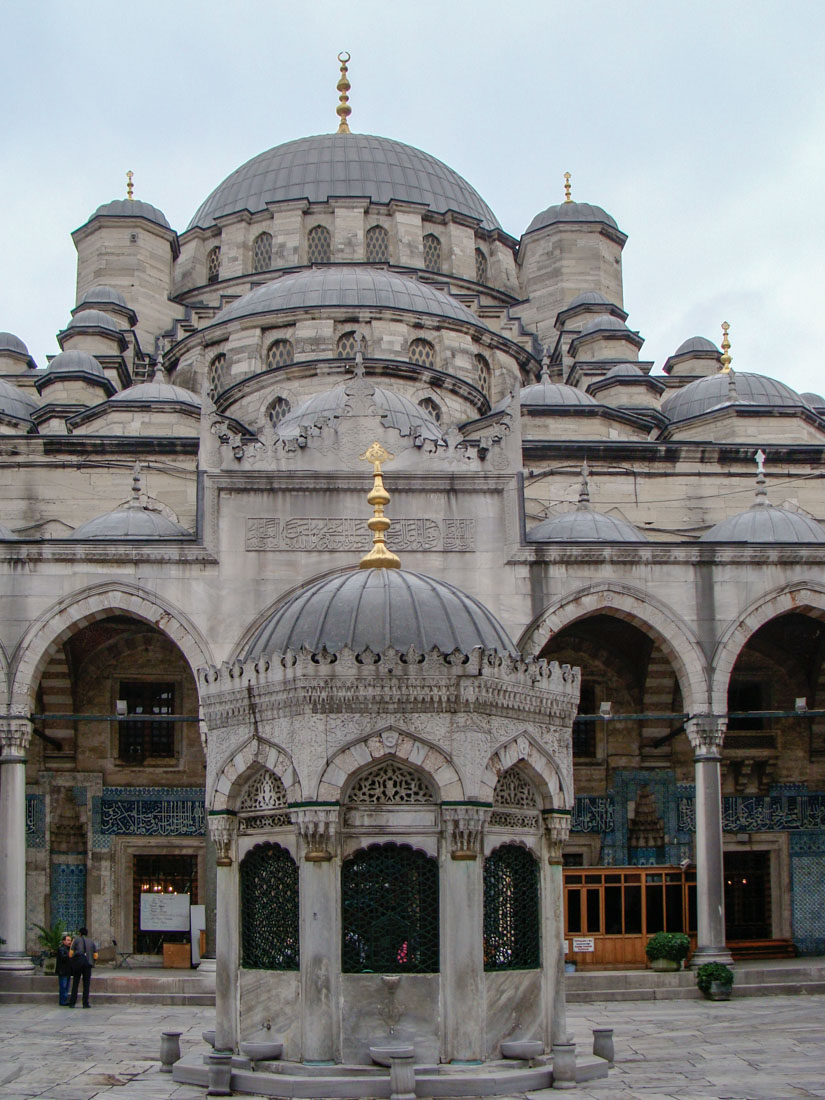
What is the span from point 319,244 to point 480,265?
4157 mm

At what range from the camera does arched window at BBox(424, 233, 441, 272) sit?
33812 millimetres

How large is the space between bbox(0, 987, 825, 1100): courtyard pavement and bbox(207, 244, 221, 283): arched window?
2118 cm

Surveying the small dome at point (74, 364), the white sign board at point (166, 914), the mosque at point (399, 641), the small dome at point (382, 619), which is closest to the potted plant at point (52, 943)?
the mosque at point (399, 641)

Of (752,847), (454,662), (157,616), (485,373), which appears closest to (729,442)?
(485,373)

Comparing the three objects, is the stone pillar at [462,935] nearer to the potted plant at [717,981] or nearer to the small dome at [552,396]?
the potted plant at [717,981]

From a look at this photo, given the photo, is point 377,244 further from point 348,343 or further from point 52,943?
point 52,943

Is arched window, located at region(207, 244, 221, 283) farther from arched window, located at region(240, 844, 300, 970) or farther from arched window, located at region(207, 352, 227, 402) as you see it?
arched window, located at region(240, 844, 300, 970)

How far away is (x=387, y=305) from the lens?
2672cm

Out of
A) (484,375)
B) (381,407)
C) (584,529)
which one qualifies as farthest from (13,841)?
(484,375)

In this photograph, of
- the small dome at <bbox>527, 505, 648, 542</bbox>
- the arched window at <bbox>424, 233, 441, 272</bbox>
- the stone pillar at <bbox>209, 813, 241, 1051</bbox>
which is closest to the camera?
the stone pillar at <bbox>209, 813, 241, 1051</bbox>

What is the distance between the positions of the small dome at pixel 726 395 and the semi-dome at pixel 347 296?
13.8ft

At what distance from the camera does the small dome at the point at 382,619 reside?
1009 cm

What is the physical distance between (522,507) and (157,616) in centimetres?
498

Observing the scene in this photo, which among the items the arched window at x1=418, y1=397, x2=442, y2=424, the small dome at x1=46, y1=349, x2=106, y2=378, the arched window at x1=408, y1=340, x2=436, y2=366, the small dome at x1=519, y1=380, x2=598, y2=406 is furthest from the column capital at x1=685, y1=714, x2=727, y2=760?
the small dome at x1=46, y1=349, x2=106, y2=378
